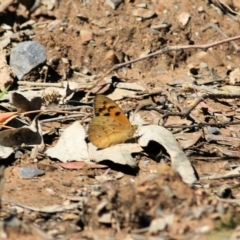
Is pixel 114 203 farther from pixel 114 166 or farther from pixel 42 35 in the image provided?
pixel 42 35

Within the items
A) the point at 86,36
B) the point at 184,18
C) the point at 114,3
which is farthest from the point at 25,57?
the point at 184,18

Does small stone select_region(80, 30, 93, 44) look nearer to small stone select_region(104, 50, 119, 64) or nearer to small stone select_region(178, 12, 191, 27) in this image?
small stone select_region(104, 50, 119, 64)

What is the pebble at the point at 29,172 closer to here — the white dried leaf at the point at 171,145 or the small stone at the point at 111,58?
the white dried leaf at the point at 171,145

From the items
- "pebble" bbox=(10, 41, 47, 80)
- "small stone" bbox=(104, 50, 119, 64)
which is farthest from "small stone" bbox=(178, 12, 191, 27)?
"pebble" bbox=(10, 41, 47, 80)

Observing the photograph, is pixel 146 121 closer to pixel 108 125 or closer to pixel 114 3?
pixel 108 125

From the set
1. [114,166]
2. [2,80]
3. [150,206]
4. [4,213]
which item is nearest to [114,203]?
[150,206]

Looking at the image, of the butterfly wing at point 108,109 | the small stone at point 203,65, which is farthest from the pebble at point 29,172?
the small stone at point 203,65
